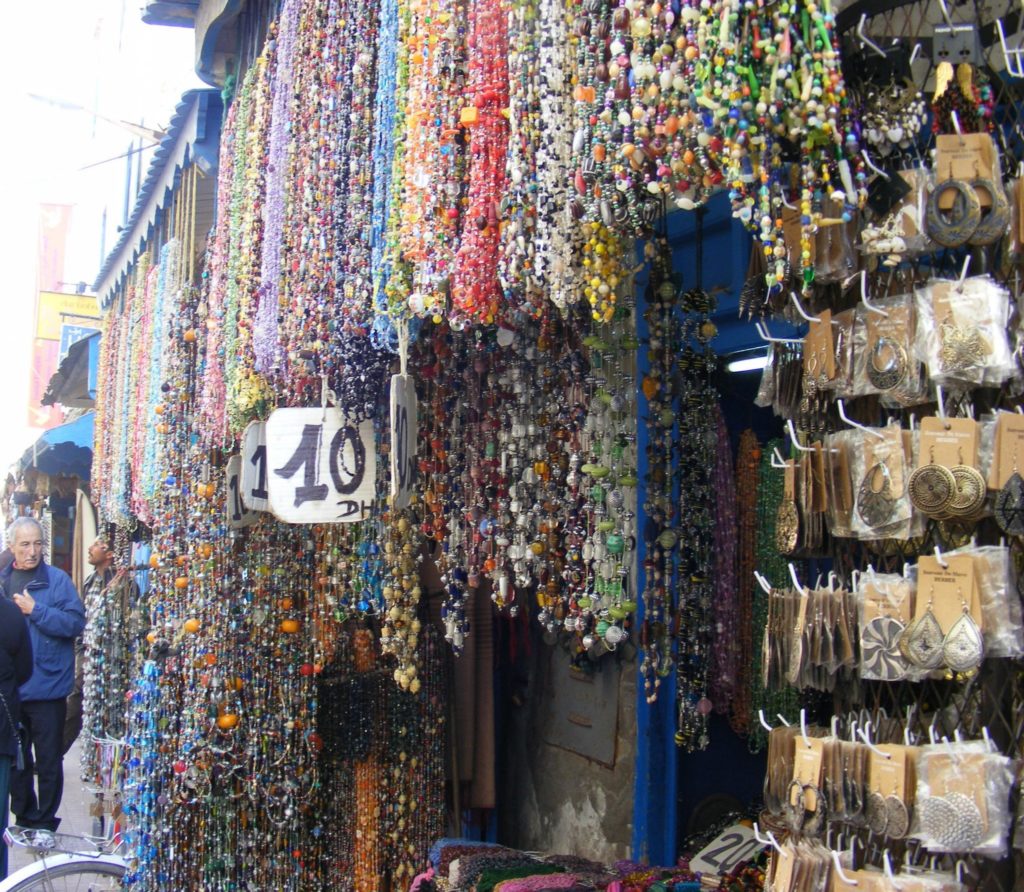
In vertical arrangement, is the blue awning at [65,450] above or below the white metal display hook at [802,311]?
above

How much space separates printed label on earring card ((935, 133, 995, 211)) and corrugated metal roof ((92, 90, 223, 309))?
14.1 feet

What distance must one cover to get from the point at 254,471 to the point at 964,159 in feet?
9.86

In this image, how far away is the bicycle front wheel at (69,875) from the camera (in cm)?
464

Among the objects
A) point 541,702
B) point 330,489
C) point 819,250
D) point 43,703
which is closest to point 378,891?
point 541,702

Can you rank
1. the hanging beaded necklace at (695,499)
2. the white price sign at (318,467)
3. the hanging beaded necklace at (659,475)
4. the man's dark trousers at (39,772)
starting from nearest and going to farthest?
the hanging beaded necklace at (659,475), the hanging beaded necklace at (695,499), the white price sign at (318,467), the man's dark trousers at (39,772)

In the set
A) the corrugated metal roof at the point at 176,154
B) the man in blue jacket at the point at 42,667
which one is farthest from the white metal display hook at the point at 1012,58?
the man in blue jacket at the point at 42,667

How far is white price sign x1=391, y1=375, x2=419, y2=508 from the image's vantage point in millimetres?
3502

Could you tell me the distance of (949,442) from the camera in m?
1.86

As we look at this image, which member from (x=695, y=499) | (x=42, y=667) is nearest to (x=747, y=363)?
(x=695, y=499)

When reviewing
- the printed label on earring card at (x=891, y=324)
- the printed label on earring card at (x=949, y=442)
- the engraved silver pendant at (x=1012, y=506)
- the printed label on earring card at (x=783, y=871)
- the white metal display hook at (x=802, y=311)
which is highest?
the white metal display hook at (x=802, y=311)

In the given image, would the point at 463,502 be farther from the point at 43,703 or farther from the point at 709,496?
the point at 43,703

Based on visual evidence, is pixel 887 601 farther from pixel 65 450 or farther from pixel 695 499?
pixel 65 450

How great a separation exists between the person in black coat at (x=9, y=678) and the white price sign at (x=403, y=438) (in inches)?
117

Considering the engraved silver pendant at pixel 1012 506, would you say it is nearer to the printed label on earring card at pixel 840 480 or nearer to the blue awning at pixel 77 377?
the printed label on earring card at pixel 840 480
